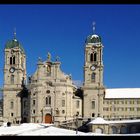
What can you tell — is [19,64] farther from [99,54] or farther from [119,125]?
[119,125]

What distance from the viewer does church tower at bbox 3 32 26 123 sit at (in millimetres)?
69125

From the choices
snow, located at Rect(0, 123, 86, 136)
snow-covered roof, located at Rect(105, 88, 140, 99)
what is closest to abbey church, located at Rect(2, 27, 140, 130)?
snow-covered roof, located at Rect(105, 88, 140, 99)

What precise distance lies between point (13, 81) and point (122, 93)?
17.9 m

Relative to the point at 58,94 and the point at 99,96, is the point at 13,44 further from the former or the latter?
the point at 99,96

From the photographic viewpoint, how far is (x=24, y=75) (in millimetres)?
73312

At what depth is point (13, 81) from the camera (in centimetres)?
7038

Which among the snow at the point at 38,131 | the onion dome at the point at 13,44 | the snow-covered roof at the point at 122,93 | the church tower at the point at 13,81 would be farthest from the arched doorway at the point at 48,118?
the snow at the point at 38,131

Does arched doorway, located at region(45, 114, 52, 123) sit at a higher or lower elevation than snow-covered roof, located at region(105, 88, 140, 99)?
lower

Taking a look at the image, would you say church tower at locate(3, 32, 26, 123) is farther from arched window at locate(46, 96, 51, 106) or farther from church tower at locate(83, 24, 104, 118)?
church tower at locate(83, 24, 104, 118)

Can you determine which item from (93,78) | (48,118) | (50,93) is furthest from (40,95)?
(93,78)

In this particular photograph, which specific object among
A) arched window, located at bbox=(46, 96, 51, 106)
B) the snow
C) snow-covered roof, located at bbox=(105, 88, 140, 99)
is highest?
snow-covered roof, located at bbox=(105, 88, 140, 99)
